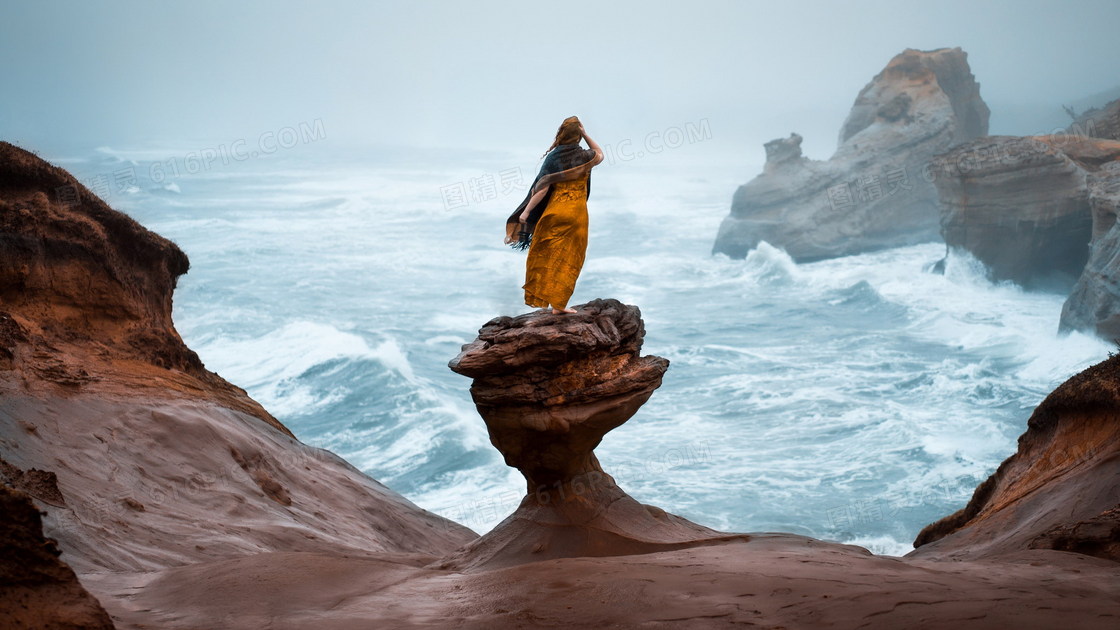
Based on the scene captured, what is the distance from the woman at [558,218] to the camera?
271 inches

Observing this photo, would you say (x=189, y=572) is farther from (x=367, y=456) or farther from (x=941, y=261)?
(x=941, y=261)

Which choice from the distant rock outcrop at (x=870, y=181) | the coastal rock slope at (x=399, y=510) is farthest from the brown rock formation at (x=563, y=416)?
the distant rock outcrop at (x=870, y=181)

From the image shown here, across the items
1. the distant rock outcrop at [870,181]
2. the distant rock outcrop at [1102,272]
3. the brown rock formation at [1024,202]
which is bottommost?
the distant rock outcrop at [1102,272]

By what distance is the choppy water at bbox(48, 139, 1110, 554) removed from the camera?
53.4ft

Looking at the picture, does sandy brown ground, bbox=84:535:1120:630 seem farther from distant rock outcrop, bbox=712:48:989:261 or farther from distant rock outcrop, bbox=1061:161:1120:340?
distant rock outcrop, bbox=712:48:989:261

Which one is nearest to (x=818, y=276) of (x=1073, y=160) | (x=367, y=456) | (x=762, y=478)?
(x=1073, y=160)

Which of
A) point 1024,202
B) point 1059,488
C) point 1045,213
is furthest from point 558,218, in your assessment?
point 1024,202

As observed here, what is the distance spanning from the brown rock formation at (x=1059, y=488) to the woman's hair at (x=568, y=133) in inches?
160

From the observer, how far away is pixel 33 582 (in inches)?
137

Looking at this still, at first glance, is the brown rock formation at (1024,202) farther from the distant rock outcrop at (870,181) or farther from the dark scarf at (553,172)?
the dark scarf at (553,172)

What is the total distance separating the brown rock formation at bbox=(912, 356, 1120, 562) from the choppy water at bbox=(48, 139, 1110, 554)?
25.0 ft

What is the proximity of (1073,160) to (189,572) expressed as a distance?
26996 mm

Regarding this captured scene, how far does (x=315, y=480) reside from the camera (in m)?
8.94

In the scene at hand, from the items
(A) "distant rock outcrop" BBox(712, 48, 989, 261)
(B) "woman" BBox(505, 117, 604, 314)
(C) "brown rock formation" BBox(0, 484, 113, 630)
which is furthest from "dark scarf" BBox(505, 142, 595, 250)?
(A) "distant rock outcrop" BBox(712, 48, 989, 261)
